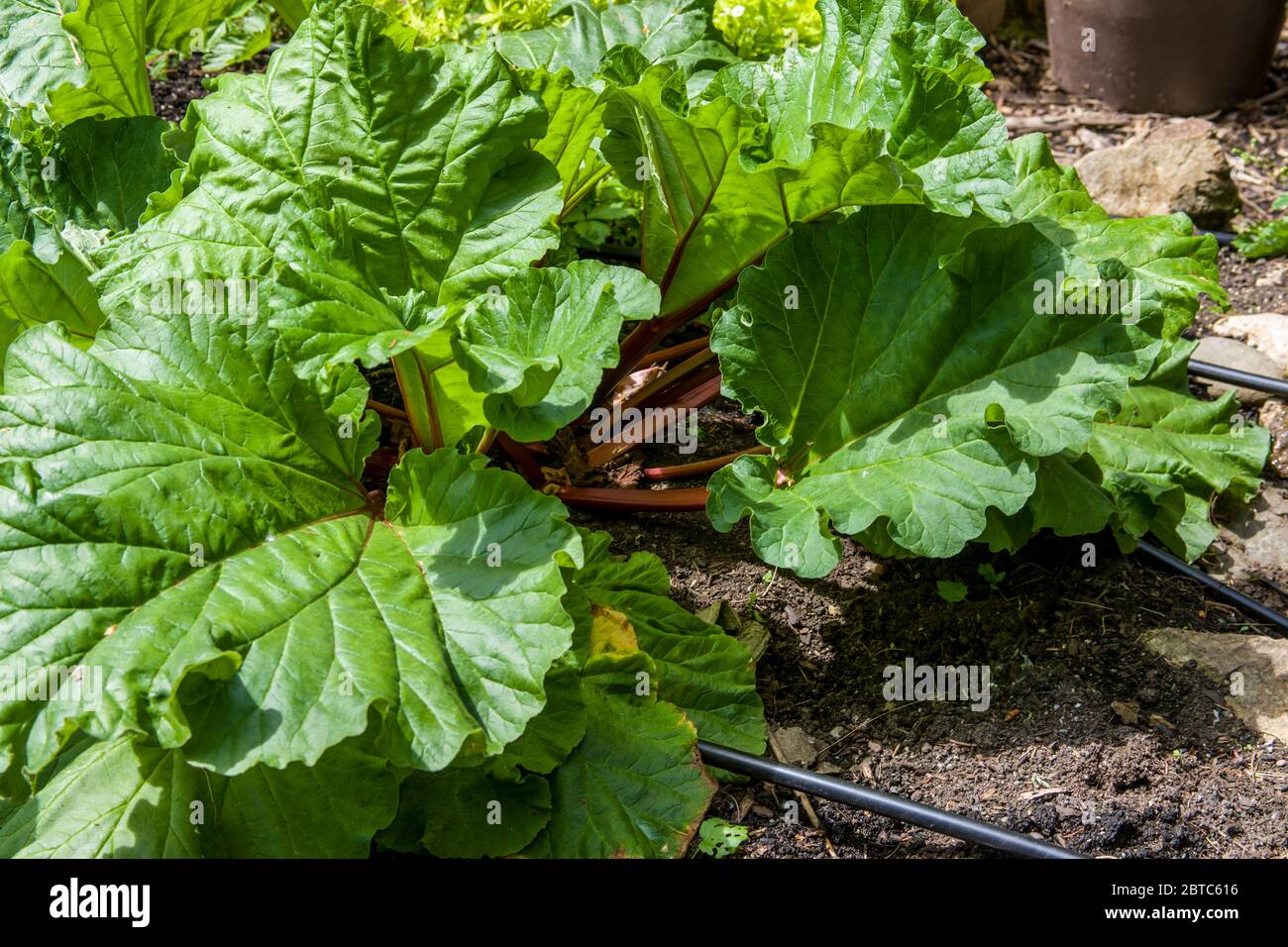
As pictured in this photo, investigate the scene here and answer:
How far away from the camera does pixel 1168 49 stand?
449 cm

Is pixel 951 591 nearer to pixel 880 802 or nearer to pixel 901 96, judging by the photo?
pixel 880 802

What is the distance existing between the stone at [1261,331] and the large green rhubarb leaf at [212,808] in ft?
8.79

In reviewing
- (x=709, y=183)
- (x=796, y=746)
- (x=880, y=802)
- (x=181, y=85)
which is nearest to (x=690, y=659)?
(x=796, y=746)

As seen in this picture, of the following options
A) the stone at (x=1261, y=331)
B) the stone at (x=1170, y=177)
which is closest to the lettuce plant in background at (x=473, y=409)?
the stone at (x=1261, y=331)

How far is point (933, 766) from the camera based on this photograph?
2.19 metres

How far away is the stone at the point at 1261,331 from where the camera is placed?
328cm

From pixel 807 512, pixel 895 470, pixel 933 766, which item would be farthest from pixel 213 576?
pixel 933 766

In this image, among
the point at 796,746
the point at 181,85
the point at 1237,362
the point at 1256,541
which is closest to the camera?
the point at 796,746

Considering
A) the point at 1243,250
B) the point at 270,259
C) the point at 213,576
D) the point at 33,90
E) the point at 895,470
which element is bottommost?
the point at 1243,250

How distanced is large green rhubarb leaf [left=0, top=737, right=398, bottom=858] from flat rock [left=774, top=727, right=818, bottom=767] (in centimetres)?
74

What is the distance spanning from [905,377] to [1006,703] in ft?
2.16

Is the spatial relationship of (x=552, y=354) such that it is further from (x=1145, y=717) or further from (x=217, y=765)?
(x=1145, y=717)

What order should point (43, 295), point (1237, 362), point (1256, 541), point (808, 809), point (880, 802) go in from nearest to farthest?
point (880, 802)
point (808, 809)
point (43, 295)
point (1256, 541)
point (1237, 362)
